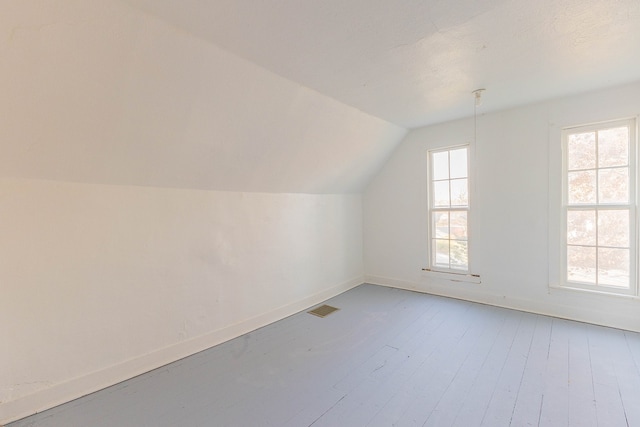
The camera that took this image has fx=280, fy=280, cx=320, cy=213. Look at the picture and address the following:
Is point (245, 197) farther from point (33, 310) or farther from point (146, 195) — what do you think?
point (33, 310)

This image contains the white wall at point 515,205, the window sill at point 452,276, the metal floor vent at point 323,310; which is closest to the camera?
the white wall at point 515,205

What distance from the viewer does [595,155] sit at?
2887mm

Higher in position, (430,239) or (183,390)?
(430,239)

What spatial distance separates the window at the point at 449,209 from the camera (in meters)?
3.69

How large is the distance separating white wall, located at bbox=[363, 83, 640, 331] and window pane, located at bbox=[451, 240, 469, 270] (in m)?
0.11

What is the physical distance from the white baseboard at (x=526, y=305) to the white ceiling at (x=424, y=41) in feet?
7.39

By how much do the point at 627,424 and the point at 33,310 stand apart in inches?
142

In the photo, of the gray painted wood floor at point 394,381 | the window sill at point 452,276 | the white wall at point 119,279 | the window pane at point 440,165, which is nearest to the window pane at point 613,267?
the gray painted wood floor at point 394,381

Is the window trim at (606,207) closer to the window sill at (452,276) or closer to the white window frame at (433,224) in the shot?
the window sill at (452,276)

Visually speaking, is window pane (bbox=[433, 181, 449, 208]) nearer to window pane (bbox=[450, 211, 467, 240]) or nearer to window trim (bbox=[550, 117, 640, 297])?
window pane (bbox=[450, 211, 467, 240])

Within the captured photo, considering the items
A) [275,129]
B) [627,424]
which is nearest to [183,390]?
[275,129]

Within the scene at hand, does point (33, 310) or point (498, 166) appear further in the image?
point (498, 166)

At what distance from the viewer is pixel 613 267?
9.23 feet

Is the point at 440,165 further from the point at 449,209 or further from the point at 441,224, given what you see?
the point at 441,224
